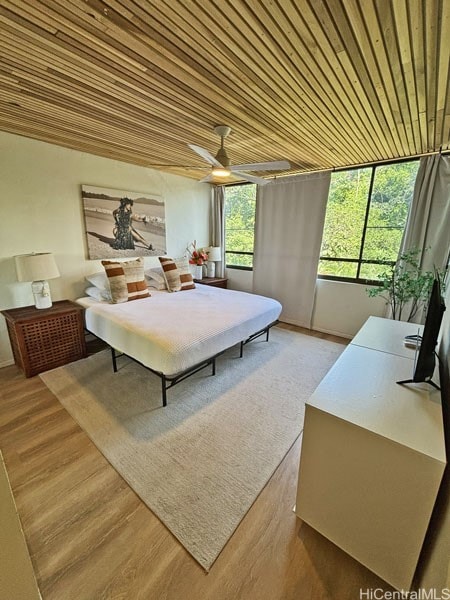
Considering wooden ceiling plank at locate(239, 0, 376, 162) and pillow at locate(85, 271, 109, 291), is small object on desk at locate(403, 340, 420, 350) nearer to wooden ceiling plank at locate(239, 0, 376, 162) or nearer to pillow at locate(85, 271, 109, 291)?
wooden ceiling plank at locate(239, 0, 376, 162)

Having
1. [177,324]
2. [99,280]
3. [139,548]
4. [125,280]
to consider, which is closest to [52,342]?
[99,280]

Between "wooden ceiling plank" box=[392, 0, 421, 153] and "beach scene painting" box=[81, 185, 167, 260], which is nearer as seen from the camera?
"wooden ceiling plank" box=[392, 0, 421, 153]

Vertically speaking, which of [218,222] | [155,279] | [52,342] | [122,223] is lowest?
[52,342]

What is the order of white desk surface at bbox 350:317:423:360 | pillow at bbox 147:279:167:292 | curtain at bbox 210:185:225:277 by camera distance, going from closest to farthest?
1. white desk surface at bbox 350:317:423:360
2. pillow at bbox 147:279:167:292
3. curtain at bbox 210:185:225:277

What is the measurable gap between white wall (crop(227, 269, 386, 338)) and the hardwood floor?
2680mm

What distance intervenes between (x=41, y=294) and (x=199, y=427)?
236 centimetres

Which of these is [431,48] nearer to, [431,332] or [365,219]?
[431,332]

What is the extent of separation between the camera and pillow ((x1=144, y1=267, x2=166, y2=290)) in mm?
4012

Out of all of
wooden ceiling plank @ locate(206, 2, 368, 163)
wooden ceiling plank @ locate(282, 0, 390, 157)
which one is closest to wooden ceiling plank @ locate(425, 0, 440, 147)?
wooden ceiling plank @ locate(282, 0, 390, 157)

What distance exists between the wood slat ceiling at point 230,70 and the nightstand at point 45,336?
1.91m

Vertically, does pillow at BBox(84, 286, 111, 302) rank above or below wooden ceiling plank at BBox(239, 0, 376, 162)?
below

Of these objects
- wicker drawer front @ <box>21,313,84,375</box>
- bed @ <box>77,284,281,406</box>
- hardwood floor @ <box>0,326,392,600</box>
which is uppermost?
bed @ <box>77,284,281,406</box>

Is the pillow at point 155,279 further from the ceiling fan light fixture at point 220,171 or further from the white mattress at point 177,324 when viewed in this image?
the ceiling fan light fixture at point 220,171

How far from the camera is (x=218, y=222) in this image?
509 centimetres
